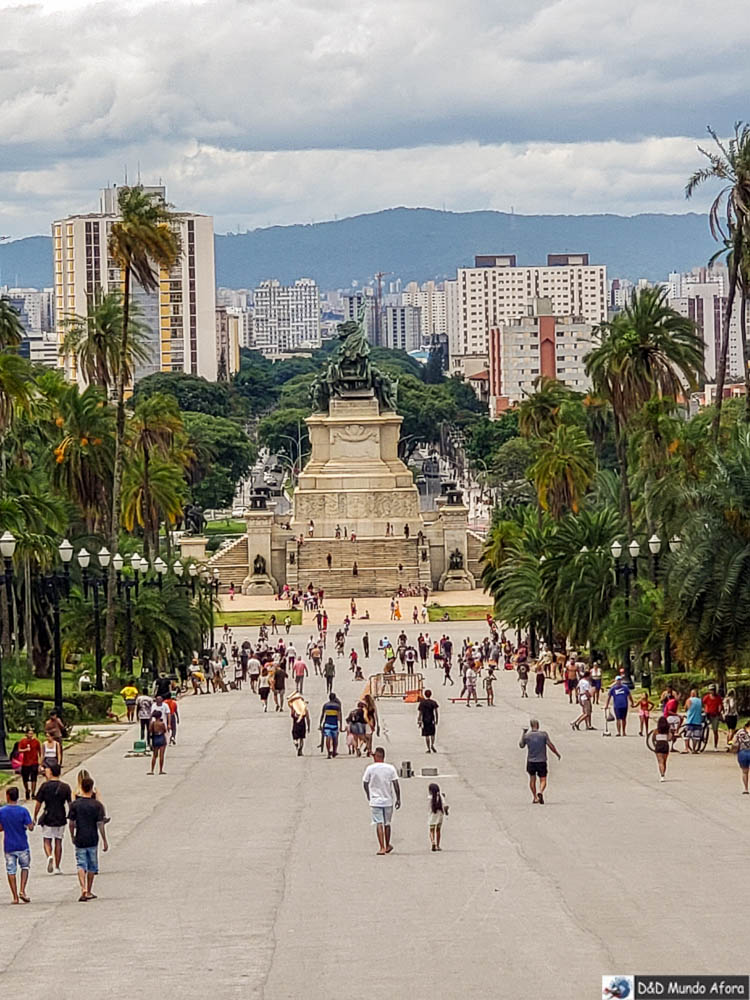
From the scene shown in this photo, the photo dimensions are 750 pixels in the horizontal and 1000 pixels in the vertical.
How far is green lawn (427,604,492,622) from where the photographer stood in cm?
8794

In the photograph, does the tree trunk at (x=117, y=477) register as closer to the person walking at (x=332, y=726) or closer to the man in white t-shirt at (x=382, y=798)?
the person walking at (x=332, y=726)

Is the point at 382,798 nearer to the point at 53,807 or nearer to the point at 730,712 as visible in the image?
the point at 53,807

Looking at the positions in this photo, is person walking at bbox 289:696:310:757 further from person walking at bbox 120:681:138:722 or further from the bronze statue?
the bronze statue

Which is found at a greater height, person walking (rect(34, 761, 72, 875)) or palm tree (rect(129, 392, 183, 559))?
palm tree (rect(129, 392, 183, 559))

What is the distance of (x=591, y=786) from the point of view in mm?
30094

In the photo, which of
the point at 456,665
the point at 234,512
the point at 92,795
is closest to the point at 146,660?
the point at 456,665

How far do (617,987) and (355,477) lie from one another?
316ft

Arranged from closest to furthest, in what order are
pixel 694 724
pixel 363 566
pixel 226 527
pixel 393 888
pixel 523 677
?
1. pixel 393 888
2. pixel 694 724
3. pixel 523 677
4. pixel 363 566
5. pixel 226 527

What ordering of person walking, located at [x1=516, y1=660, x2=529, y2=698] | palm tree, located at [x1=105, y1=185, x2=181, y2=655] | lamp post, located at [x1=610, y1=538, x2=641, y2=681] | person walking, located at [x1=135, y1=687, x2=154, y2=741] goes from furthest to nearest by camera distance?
palm tree, located at [x1=105, y1=185, x2=181, y2=655] < person walking, located at [x1=516, y1=660, x2=529, y2=698] < lamp post, located at [x1=610, y1=538, x2=641, y2=681] < person walking, located at [x1=135, y1=687, x2=154, y2=741]

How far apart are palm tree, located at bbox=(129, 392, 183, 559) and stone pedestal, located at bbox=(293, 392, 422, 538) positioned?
3091 centimetres

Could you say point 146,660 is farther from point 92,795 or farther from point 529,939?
point 529,939

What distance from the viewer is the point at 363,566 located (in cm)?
10469

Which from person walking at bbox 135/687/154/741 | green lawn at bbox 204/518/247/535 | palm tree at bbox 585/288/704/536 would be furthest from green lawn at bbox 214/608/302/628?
person walking at bbox 135/687/154/741

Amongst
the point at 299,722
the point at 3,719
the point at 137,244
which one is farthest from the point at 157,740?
the point at 137,244
